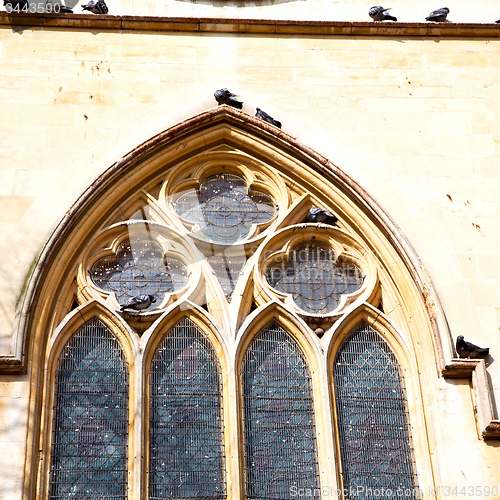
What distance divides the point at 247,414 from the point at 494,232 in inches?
138

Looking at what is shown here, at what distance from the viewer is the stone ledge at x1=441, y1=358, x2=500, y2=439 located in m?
11.4

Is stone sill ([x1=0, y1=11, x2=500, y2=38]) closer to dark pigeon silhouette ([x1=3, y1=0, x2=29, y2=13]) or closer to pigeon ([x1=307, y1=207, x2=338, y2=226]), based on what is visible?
dark pigeon silhouette ([x1=3, y1=0, x2=29, y2=13])

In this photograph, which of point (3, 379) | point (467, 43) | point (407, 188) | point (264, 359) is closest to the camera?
point (3, 379)

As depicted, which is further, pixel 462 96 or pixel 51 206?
pixel 462 96

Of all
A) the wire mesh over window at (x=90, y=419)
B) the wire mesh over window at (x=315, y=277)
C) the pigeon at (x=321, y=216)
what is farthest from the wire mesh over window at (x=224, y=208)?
the wire mesh over window at (x=90, y=419)

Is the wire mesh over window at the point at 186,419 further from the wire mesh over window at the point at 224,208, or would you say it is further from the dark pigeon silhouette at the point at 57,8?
the dark pigeon silhouette at the point at 57,8

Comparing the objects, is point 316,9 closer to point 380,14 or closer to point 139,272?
point 380,14

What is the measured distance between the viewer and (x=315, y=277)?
42.2 ft

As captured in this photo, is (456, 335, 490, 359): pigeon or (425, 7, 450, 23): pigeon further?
(425, 7, 450, 23): pigeon

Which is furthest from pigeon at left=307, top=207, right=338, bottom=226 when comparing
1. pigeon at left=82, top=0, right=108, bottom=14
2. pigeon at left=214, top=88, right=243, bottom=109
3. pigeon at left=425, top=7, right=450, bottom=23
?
pigeon at left=82, top=0, right=108, bottom=14

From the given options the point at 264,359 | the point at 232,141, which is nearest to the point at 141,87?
the point at 232,141

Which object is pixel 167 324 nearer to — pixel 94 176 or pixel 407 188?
pixel 94 176

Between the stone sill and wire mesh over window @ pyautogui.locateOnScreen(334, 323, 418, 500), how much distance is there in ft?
13.0

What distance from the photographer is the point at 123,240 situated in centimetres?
1295
